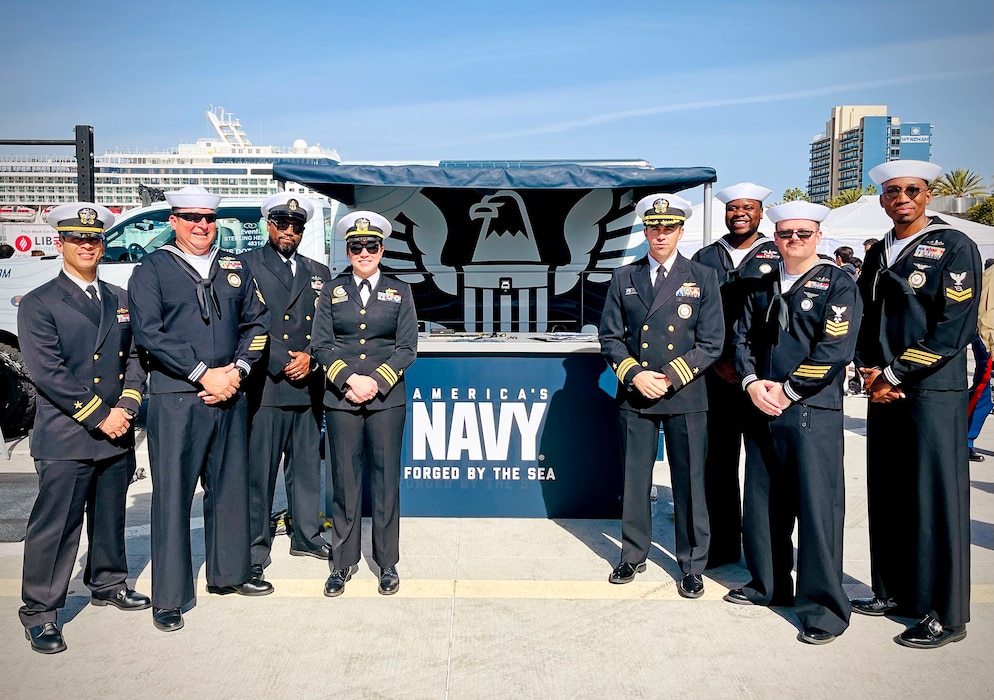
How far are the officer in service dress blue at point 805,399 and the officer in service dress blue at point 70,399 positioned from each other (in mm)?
3026

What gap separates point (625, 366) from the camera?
4.18 meters

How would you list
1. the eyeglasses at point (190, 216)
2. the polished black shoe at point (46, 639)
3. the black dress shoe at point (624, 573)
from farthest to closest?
the black dress shoe at point (624, 573) < the eyeglasses at point (190, 216) < the polished black shoe at point (46, 639)

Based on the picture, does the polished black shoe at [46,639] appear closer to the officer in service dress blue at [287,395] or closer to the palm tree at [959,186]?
the officer in service dress blue at [287,395]

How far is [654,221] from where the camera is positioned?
423 centimetres

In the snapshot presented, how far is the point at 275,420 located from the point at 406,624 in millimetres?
1478

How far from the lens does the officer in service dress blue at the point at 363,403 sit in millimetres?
4188

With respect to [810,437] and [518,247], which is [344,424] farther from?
[518,247]

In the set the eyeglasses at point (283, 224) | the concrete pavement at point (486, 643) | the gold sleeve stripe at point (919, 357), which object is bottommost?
the concrete pavement at point (486, 643)

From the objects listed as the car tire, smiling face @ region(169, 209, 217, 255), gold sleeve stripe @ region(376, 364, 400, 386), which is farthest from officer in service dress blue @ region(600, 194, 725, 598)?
the car tire

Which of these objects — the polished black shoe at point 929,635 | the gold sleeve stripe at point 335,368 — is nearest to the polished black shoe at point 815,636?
the polished black shoe at point 929,635

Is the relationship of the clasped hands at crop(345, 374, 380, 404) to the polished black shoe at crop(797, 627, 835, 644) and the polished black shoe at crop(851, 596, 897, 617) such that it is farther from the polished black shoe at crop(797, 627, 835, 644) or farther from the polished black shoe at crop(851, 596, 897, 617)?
the polished black shoe at crop(851, 596, 897, 617)

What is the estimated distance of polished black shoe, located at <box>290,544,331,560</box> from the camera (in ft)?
15.7

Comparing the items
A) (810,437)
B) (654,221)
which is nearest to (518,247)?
(654,221)

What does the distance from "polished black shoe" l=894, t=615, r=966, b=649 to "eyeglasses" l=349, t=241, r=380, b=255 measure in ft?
10.2
